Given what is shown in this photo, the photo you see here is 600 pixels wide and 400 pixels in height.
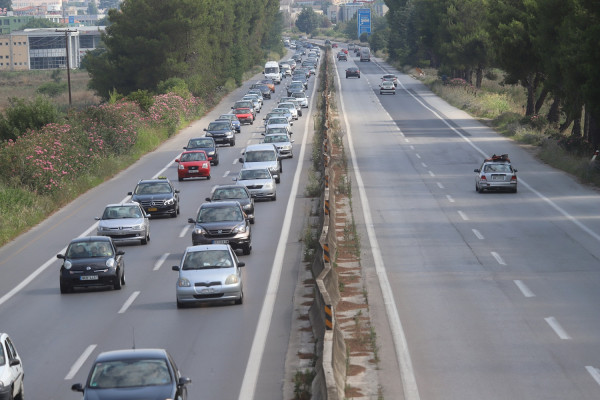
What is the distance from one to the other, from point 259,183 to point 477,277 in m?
16.5

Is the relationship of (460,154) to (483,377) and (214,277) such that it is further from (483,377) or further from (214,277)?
(483,377)

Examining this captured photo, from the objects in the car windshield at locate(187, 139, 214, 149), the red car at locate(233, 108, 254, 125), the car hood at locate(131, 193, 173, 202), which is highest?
the car hood at locate(131, 193, 173, 202)

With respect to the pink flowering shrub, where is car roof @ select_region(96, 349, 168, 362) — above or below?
above

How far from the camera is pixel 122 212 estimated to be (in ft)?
107

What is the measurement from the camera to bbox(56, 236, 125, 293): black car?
997 inches

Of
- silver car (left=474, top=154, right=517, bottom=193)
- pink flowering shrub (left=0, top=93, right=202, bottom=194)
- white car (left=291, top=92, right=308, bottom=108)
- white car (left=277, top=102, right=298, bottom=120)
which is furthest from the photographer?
white car (left=291, top=92, right=308, bottom=108)

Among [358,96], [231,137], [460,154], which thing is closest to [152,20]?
[358,96]

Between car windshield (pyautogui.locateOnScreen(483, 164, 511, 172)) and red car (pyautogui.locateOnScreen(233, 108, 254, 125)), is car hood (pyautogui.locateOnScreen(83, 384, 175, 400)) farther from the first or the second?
red car (pyautogui.locateOnScreen(233, 108, 254, 125))

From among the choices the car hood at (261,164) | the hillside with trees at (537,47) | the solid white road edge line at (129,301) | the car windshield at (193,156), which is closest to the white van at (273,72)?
the hillside with trees at (537,47)

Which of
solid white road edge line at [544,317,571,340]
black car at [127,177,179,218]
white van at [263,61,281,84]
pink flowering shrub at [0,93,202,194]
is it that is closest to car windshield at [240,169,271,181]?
black car at [127,177,179,218]

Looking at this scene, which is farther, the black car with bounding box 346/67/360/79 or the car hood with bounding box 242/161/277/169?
the black car with bounding box 346/67/360/79

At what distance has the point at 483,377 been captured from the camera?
53.2 ft

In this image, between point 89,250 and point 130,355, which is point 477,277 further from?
point 130,355

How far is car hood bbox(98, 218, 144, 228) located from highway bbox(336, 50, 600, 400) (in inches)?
278
